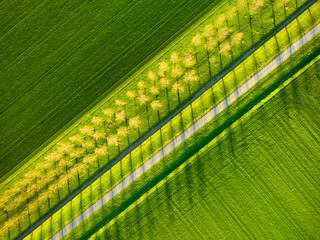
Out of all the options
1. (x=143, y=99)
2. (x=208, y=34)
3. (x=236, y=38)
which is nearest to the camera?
(x=236, y=38)

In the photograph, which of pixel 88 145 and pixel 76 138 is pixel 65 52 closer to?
pixel 76 138

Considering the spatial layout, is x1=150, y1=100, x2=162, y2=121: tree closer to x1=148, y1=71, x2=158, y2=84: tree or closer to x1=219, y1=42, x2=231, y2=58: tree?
x1=148, y1=71, x2=158, y2=84: tree

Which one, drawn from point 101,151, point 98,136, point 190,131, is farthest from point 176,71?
point 101,151

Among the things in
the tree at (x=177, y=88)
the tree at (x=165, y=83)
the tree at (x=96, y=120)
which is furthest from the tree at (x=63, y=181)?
the tree at (x=177, y=88)

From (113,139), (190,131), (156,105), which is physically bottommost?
(190,131)

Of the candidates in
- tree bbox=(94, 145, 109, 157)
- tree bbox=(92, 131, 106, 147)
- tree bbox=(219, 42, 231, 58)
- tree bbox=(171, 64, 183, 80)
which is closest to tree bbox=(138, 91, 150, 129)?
tree bbox=(171, 64, 183, 80)

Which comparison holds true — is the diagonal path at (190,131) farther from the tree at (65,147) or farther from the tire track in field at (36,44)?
the tire track in field at (36,44)
